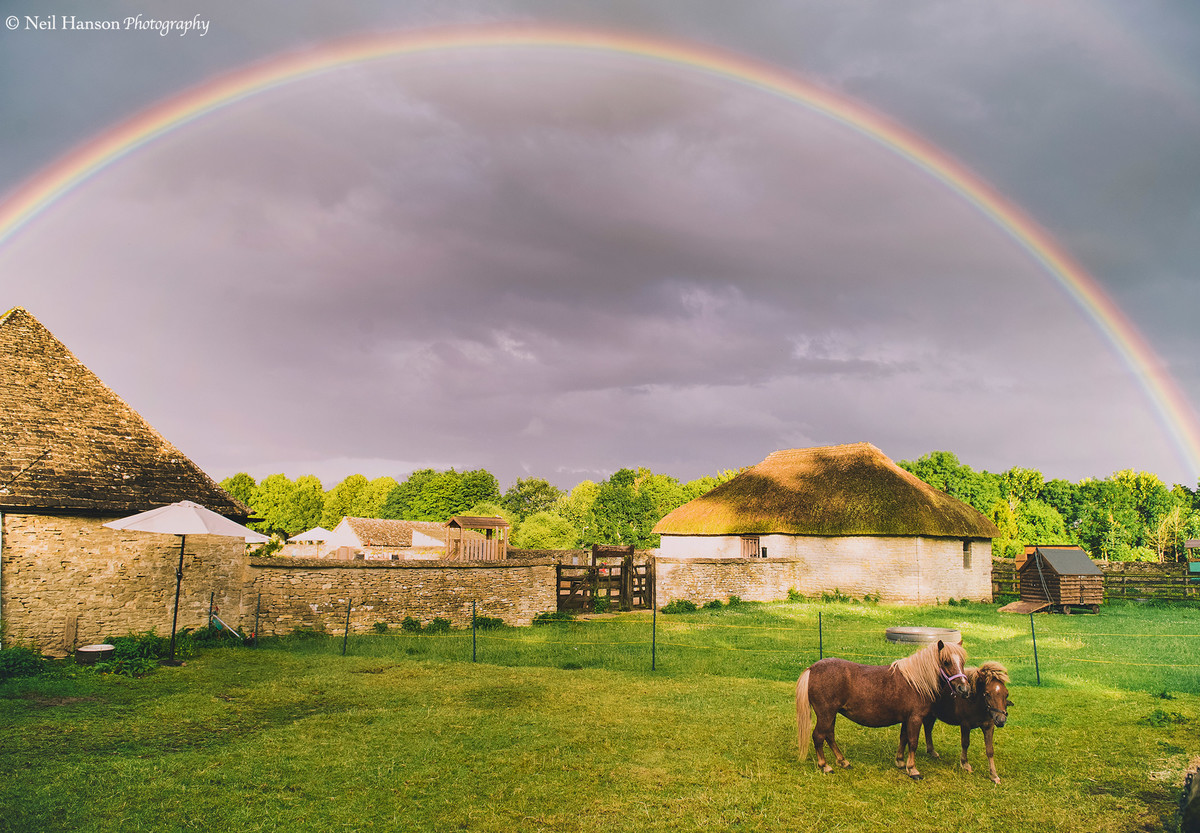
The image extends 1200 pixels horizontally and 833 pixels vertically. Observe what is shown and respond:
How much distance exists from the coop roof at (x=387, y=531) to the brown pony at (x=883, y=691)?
2186 inches

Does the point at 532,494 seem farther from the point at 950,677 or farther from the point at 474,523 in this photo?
the point at 950,677

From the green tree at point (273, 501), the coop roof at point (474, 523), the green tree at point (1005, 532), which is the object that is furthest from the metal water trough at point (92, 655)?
the green tree at point (273, 501)

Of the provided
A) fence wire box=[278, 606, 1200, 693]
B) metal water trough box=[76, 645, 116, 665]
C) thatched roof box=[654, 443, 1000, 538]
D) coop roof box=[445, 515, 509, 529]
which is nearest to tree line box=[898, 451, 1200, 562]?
thatched roof box=[654, 443, 1000, 538]

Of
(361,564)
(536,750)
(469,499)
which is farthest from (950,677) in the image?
(469,499)

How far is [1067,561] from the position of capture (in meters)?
26.1

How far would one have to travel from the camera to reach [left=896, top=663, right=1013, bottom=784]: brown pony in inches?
270

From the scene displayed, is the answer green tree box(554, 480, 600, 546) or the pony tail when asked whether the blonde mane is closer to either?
the pony tail

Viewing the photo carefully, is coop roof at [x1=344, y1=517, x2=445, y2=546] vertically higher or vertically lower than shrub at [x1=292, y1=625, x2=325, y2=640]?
higher

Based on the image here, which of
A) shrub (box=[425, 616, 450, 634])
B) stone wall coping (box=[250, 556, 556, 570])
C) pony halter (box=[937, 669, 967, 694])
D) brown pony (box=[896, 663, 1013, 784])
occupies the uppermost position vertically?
stone wall coping (box=[250, 556, 556, 570])

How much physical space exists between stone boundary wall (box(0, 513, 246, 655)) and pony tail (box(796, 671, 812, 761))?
1418 centimetres

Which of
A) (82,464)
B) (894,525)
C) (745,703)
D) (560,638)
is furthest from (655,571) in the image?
(82,464)

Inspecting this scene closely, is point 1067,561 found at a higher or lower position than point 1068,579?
higher

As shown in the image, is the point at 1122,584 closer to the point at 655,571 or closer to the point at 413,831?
the point at 655,571

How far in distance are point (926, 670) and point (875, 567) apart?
24.0 meters
